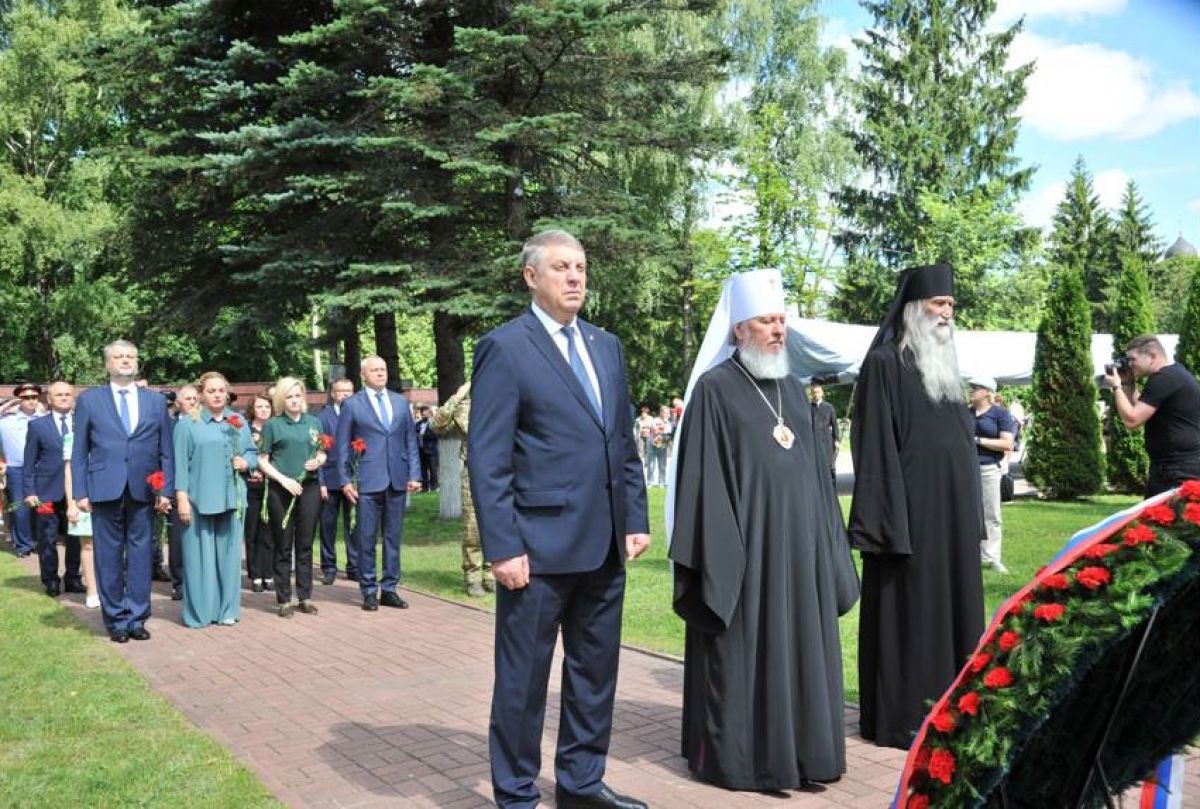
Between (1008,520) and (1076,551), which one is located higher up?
(1076,551)

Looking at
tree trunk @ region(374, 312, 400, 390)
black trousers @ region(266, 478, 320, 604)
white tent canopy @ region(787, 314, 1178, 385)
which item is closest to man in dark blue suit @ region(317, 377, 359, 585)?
black trousers @ region(266, 478, 320, 604)

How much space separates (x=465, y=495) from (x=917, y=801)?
8039 millimetres

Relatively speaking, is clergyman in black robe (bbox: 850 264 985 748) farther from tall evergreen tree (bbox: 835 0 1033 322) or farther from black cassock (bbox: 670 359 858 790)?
tall evergreen tree (bbox: 835 0 1033 322)

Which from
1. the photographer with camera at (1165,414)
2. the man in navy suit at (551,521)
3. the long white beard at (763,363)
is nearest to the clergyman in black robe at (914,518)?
the long white beard at (763,363)

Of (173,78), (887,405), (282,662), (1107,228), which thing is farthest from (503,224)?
(1107,228)

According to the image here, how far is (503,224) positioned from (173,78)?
5.23m

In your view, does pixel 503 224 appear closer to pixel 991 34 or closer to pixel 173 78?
pixel 173 78

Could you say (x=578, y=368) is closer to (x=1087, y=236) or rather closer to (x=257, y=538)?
(x=257, y=538)

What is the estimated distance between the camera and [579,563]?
4289mm

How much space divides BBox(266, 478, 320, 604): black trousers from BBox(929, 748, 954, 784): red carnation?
7.97m

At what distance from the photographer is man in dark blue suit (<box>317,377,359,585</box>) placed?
1080 centimetres

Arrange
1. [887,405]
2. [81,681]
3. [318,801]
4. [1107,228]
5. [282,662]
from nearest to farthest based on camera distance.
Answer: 1. [318,801]
2. [887,405]
3. [81,681]
4. [282,662]
5. [1107,228]

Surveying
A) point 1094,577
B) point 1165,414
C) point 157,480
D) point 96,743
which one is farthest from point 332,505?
point 1094,577

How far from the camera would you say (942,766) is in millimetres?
2344
